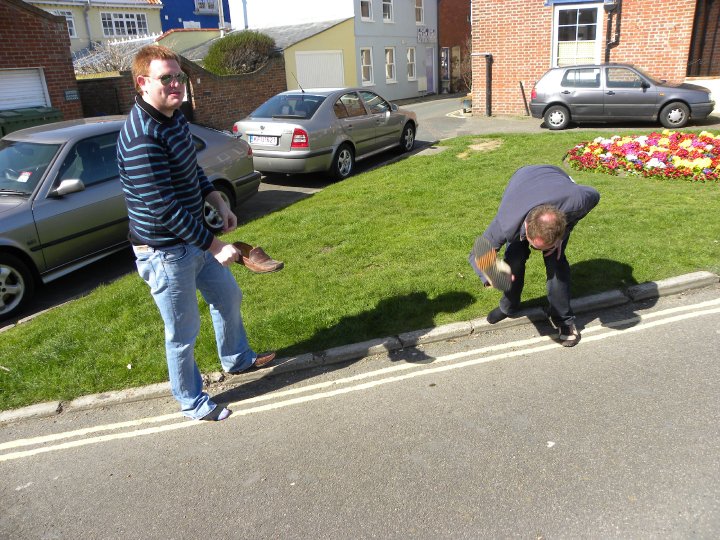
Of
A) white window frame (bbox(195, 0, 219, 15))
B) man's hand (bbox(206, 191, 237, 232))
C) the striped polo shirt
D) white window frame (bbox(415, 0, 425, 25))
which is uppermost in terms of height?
white window frame (bbox(195, 0, 219, 15))

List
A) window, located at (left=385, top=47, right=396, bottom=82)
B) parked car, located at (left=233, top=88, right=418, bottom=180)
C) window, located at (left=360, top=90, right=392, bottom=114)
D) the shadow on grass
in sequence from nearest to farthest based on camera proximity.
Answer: the shadow on grass, parked car, located at (left=233, top=88, right=418, bottom=180), window, located at (left=360, top=90, right=392, bottom=114), window, located at (left=385, top=47, right=396, bottom=82)

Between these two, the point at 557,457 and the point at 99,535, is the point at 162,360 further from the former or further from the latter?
the point at 557,457

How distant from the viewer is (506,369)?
14.3ft

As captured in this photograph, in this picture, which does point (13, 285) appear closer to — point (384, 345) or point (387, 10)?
point (384, 345)

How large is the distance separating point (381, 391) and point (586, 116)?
1358 cm

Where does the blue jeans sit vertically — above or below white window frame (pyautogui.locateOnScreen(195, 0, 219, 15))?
below

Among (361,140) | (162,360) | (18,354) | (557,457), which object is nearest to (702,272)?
(557,457)

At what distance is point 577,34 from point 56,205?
644 inches

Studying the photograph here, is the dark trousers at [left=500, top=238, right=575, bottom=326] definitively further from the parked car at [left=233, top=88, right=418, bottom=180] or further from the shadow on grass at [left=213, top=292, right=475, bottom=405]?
the parked car at [left=233, top=88, right=418, bottom=180]

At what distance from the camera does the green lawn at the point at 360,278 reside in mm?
4762

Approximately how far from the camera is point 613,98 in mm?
15102

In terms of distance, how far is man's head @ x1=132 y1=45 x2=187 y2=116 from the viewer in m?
3.12

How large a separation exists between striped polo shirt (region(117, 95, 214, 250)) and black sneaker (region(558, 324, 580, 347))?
282 centimetres

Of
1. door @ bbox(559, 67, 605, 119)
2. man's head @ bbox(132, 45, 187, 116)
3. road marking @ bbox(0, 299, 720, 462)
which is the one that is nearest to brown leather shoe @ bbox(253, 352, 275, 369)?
road marking @ bbox(0, 299, 720, 462)
